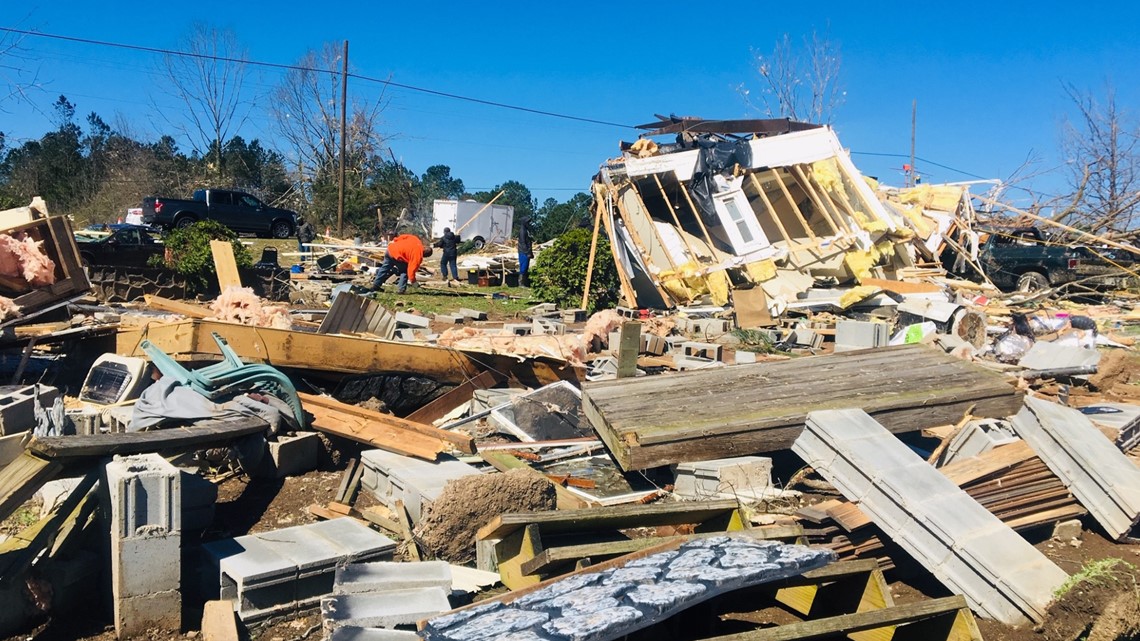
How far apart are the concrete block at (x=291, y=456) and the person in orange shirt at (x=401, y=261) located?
1056 centimetres

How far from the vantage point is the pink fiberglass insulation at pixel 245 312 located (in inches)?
353

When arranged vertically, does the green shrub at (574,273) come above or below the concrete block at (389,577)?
above

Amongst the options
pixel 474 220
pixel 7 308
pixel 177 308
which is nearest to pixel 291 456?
pixel 7 308

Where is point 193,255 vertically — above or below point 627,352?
above

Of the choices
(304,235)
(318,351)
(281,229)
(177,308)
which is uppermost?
(281,229)

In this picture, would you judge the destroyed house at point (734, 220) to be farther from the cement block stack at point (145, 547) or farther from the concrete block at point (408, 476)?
the cement block stack at point (145, 547)

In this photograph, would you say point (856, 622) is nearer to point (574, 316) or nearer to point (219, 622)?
point (219, 622)

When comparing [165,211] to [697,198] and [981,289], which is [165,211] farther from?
[981,289]

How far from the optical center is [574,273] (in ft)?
51.9

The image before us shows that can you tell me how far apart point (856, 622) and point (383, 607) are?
2.01 m

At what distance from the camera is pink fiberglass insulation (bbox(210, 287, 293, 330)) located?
8.96 metres

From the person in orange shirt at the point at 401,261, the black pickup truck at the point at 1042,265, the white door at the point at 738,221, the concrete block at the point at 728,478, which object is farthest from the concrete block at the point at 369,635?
the black pickup truck at the point at 1042,265

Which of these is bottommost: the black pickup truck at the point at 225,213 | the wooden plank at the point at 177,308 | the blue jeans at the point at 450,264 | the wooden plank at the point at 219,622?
the wooden plank at the point at 219,622

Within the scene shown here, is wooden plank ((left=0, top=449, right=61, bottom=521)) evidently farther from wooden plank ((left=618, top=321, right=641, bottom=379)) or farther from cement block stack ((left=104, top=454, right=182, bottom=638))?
wooden plank ((left=618, top=321, right=641, bottom=379))
